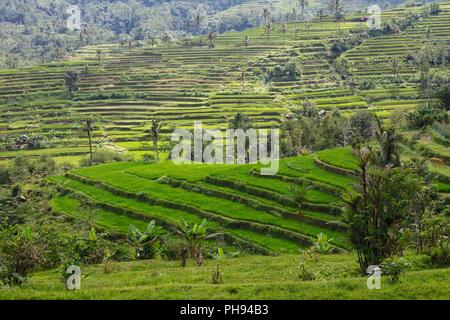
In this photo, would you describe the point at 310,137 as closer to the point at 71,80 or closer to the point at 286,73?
the point at 286,73

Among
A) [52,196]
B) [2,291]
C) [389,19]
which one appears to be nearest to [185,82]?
[389,19]

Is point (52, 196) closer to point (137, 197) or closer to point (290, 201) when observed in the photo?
point (137, 197)

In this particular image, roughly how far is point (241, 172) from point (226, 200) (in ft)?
14.8

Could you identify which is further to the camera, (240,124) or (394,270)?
(240,124)

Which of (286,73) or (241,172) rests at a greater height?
(286,73)

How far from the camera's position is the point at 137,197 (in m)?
43.7

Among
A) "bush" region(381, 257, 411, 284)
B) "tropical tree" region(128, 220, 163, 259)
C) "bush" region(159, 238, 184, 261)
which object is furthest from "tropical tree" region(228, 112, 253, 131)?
"bush" region(381, 257, 411, 284)

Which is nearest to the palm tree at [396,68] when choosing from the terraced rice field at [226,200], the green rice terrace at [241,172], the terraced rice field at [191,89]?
the green rice terrace at [241,172]

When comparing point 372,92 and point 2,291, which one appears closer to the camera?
point 2,291

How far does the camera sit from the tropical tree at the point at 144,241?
30.6 metres

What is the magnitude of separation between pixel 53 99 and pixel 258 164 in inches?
2492

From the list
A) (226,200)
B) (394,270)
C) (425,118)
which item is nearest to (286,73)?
(425,118)

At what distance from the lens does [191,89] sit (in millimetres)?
102500

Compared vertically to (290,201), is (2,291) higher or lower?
higher
